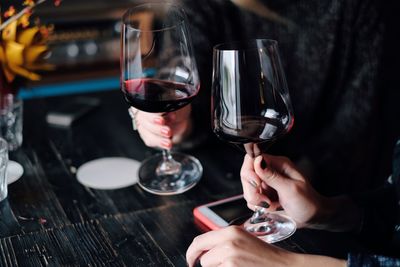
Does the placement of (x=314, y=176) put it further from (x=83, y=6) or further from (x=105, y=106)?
(x=83, y=6)

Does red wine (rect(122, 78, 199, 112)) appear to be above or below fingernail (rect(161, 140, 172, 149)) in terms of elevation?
above

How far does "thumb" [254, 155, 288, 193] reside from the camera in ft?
3.34

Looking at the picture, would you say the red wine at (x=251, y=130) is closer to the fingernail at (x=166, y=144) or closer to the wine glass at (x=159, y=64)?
the wine glass at (x=159, y=64)

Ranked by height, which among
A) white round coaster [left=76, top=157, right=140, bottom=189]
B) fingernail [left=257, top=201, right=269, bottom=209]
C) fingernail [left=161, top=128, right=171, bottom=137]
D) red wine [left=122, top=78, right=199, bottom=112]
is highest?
red wine [left=122, top=78, right=199, bottom=112]

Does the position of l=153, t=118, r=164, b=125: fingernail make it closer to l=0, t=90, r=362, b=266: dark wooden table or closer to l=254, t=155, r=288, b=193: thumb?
l=0, t=90, r=362, b=266: dark wooden table

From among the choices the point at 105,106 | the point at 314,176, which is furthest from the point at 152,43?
the point at 314,176

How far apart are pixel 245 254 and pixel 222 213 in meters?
0.22

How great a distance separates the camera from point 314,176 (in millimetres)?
1640

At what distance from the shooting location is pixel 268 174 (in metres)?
1.04

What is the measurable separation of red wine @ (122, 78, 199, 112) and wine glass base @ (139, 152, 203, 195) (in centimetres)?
16

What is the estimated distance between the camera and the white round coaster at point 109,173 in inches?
48.1

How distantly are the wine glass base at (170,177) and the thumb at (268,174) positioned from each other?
203 mm

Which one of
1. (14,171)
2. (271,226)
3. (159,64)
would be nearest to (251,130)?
(271,226)

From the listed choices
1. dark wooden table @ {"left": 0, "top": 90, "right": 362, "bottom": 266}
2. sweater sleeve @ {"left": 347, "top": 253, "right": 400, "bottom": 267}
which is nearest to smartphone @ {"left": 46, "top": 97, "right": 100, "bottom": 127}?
dark wooden table @ {"left": 0, "top": 90, "right": 362, "bottom": 266}
